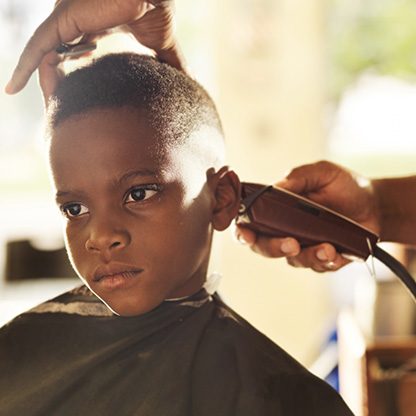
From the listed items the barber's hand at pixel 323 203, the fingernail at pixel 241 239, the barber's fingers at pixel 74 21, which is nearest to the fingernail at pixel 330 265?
the barber's hand at pixel 323 203

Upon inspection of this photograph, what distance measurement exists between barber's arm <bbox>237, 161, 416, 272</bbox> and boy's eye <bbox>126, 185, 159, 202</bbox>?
17 cm

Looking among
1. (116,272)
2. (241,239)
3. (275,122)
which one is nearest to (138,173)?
(116,272)

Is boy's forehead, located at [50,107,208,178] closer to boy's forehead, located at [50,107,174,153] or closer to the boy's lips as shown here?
boy's forehead, located at [50,107,174,153]

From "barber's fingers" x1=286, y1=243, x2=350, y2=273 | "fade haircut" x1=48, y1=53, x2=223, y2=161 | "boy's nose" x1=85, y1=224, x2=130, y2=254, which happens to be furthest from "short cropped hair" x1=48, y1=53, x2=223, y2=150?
"barber's fingers" x1=286, y1=243, x2=350, y2=273

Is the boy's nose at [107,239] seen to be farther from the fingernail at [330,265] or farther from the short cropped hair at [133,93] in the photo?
the fingernail at [330,265]

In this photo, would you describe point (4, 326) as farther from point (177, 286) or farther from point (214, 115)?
point (214, 115)

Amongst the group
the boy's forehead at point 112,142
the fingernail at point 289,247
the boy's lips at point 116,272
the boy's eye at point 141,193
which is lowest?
the fingernail at point 289,247

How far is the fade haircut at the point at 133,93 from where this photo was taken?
2.34 feet

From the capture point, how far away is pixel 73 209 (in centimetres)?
73

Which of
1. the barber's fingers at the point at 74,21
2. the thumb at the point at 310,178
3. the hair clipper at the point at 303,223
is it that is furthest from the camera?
the thumb at the point at 310,178

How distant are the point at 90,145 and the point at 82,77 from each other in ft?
0.27

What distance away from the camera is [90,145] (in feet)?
2.31

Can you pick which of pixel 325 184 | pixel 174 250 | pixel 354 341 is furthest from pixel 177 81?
pixel 354 341

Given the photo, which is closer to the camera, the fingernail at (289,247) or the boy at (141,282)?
the boy at (141,282)
